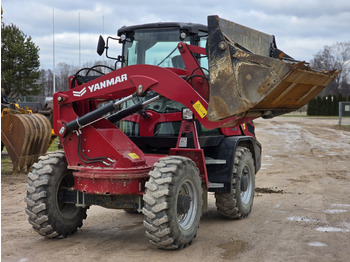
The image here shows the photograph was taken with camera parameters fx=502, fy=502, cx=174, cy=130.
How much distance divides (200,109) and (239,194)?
76.0 inches

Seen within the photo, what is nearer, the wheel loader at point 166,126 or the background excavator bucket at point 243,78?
the background excavator bucket at point 243,78

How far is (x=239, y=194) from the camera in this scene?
714cm

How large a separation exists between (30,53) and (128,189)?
1446 inches

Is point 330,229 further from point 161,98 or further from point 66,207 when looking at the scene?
point 66,207

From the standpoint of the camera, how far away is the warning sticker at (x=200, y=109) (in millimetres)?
5711

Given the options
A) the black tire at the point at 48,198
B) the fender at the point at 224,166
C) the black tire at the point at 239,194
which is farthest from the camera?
the black tire at the point at 239,194

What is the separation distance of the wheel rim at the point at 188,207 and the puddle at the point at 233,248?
0.47 meters

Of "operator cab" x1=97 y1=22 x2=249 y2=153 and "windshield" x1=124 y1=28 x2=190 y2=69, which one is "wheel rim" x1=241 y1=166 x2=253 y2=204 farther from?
"windshield" x1=124 y1=28 x2=190 y2=69

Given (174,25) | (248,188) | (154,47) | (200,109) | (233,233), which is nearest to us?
(200,109)

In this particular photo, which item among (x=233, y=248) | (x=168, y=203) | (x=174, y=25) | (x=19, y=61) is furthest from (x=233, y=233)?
(x=19, y=61)

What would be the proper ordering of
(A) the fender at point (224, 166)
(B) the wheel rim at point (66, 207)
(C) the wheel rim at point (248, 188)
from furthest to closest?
1. (C) the wheel rim at point (248, 188)
2. (A) the fender at point (224, 166)
3. (B) the wheel rim at point (66, 207)

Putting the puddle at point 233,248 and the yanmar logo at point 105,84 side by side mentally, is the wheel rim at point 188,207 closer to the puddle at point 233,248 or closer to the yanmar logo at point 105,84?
the puddle at point 233,248

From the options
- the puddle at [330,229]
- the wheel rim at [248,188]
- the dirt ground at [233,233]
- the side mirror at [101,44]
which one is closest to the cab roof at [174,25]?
the side mirror at [101,44]

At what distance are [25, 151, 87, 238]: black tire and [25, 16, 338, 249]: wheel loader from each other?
0.04ft
